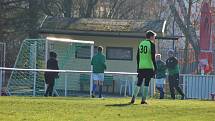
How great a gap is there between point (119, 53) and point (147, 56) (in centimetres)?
1426

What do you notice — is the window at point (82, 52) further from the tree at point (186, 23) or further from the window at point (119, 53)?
the tree at point (186, 23)

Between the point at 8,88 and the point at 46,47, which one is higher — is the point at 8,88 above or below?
below

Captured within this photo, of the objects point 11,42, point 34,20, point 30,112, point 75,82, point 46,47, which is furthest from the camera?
point 11,42

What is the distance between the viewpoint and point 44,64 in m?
25.1

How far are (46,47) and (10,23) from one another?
1459 cm

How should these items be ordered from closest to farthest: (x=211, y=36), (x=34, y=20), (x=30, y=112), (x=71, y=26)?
(x=30, y=112)
(x=211, y=36)
(x=71, y=26)
(x=34, y=20)

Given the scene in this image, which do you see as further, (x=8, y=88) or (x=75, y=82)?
(x=75, y=82)

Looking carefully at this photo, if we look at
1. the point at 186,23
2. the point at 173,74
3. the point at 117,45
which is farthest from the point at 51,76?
the point at 186,23

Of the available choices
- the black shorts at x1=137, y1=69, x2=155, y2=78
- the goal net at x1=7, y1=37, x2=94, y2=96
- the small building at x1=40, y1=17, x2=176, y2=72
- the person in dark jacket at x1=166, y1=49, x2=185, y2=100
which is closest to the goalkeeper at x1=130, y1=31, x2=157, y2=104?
the black shorts at x1=137, y1=69, x2=155, y2=78

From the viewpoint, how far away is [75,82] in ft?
87.9

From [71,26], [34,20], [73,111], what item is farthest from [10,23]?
[73,111]

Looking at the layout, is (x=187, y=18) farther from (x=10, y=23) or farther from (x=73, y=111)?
(x=73, y=111)

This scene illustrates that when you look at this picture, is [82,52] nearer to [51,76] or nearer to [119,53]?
[119,53]

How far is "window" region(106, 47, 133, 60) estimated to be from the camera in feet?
94.6
